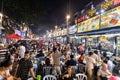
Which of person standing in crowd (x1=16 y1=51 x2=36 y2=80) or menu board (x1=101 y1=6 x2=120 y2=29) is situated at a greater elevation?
menu board (x1=101 y1=6 x2=120 y2=29)

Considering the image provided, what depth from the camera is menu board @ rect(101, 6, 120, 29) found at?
1752 cm

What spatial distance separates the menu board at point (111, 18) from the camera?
17516 millimetres

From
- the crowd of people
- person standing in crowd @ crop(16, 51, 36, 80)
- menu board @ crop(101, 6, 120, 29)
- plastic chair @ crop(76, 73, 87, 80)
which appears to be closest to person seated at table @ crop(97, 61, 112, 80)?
the crowd of people

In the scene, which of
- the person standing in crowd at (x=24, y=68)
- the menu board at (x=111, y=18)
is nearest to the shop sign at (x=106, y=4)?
the menu board at (x=111, y=18)

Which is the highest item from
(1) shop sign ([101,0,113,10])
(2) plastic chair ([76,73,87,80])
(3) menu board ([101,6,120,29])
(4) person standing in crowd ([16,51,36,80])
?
(1) shop sign ([101,0,113,10])

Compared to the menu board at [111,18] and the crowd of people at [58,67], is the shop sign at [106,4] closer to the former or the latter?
the menu board at [111,18]

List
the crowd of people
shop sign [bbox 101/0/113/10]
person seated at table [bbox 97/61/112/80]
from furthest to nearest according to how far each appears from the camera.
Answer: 1. shop sign [bbox 101/0/113/10]
2. person seated at table [bbox 97/61/112/80]
3. the crowd of people

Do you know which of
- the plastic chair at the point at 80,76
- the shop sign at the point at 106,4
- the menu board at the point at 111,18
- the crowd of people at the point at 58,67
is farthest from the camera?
the shop sign at the point at 106,4

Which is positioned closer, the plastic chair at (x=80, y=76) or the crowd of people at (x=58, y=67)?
the crowd of people at (x=58, y=67)

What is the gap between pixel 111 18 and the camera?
18953 millimetres

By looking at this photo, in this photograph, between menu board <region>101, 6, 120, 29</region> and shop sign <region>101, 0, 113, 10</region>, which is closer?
menu board <region>101, 6, 120, 29</region>

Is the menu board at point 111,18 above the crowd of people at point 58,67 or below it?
above

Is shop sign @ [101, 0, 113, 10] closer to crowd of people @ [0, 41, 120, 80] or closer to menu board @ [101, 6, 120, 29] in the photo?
menu board @ [101, 6, 120, 29]

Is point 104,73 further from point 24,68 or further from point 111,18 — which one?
point 111,18
